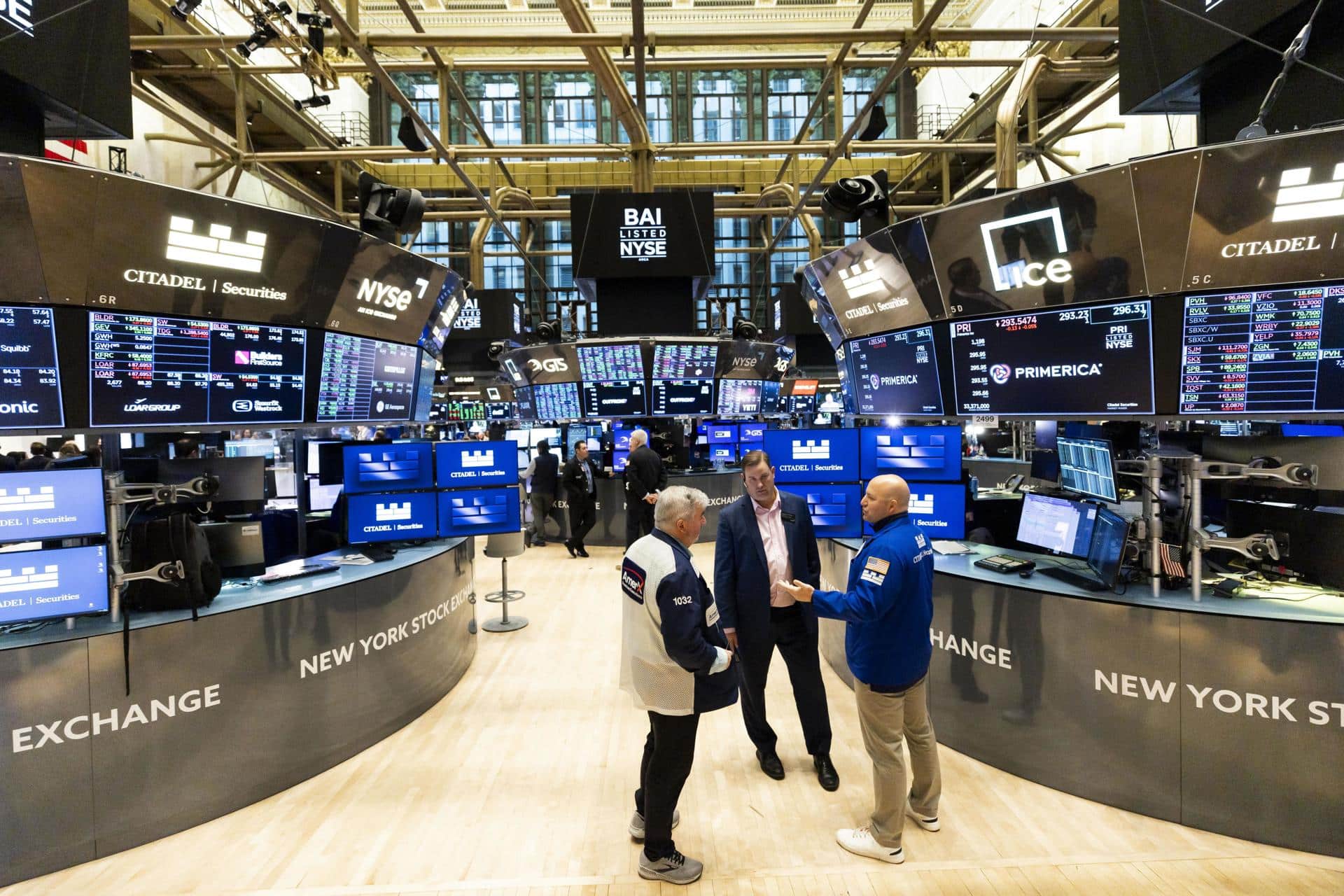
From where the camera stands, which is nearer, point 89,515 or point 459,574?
point 89,515

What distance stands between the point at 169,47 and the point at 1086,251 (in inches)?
327

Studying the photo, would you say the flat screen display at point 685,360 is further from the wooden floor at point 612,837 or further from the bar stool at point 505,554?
the wooden floor at point 612,837

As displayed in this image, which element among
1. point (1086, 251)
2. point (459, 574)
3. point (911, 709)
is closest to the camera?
point (911, 709)

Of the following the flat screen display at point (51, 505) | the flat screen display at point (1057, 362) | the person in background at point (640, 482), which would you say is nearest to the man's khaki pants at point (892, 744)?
the flat screen display at point (1057, 362)

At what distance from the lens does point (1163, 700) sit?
10.6 ft

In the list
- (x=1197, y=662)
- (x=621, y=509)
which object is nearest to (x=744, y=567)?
(x=1197, y=662)

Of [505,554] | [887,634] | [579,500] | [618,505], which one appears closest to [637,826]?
[887,634]

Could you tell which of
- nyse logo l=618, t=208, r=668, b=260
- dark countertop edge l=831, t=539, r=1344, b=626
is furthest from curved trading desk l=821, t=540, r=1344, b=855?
nyse logo l=618, t=208, r=668, b=260

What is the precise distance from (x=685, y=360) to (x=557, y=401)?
7.08 feet

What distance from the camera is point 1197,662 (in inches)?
124

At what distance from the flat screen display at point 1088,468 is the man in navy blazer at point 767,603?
4.96 ft

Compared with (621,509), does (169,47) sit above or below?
above

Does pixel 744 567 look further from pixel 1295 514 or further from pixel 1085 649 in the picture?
pixel 1295 514

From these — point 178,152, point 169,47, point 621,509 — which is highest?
point 178,152
